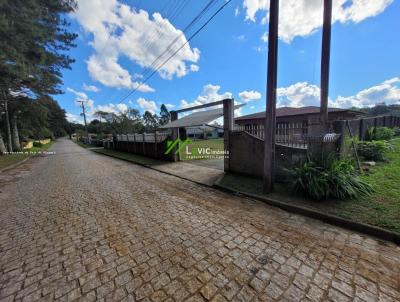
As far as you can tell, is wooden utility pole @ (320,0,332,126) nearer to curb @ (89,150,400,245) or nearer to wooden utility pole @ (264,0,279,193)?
wooden utility pole @ (264,0,279,193)

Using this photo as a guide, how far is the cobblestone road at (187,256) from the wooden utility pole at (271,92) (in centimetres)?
89

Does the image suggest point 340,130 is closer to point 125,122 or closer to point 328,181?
point 328,181

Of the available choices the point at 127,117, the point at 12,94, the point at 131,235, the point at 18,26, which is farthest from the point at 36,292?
the point at 127,117

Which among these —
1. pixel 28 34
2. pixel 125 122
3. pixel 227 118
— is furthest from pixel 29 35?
pixel 125 122

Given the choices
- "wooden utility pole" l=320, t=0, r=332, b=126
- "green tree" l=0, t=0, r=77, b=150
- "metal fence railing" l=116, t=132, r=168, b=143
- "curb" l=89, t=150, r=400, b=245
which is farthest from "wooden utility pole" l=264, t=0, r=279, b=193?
"green tree" l=0, t=0, r=77, b=150

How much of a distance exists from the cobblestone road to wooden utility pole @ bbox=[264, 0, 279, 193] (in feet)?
2.93

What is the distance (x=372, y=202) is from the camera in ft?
11.2

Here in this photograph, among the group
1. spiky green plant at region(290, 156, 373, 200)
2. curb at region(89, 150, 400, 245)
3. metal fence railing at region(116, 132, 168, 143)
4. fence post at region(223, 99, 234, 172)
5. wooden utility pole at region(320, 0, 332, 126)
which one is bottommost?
curb at region(89, 150, 400, 245)

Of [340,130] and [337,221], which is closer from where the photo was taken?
[337,221]

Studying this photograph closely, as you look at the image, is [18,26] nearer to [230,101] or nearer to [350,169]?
[230,101]

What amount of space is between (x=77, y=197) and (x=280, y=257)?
5.23m

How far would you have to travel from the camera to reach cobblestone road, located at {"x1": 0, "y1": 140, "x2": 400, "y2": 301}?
1.82m

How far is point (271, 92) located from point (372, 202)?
304 cm

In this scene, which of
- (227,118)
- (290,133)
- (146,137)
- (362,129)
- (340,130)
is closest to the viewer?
(340,130)
